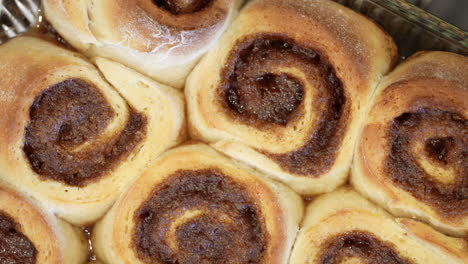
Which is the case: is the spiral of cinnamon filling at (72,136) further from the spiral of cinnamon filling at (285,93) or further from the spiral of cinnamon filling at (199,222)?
the spiral of cinnamon filling at (285,93)

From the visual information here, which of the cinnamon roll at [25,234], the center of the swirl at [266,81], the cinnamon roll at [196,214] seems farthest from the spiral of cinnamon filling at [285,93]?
the cinnamon roll at [25,234]

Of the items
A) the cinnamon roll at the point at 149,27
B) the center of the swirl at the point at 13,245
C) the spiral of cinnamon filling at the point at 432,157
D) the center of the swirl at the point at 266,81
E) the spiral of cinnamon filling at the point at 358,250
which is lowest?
the spiral of cinnamon filling at the point at 358,250

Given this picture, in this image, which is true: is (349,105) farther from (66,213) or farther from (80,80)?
(66,213)

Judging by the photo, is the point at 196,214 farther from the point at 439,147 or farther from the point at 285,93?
the point at 439,147

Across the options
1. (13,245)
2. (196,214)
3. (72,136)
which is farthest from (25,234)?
(196,214)

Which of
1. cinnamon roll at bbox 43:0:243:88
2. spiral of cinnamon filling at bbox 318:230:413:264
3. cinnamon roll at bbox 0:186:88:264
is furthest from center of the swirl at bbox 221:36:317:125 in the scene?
cinnamon roll at bbox 0:186:88:264

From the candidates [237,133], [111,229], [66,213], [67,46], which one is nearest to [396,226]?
[237,133]
